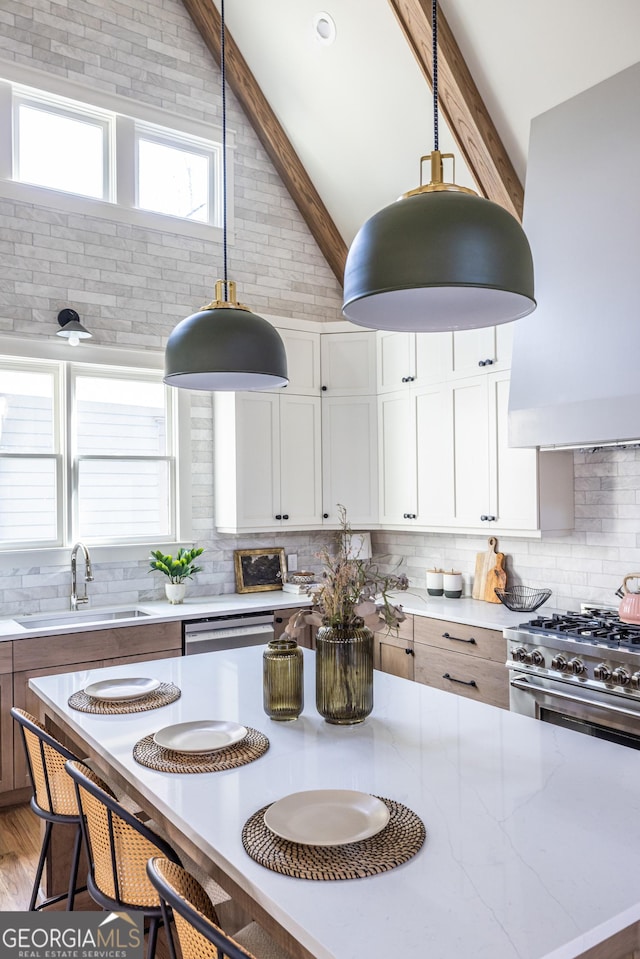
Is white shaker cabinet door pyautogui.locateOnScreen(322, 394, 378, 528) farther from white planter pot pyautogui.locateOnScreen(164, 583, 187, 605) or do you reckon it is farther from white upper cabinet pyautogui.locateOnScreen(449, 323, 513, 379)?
white planter pot pyautogui.locateOnScreen(164, 583, 187, 605)

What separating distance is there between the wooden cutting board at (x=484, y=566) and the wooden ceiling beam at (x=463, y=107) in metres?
1.94

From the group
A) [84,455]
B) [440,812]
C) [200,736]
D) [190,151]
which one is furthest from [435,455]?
[440,812]

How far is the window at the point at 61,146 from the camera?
Result: 14.1 feet

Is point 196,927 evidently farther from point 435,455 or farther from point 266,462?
point 266,462

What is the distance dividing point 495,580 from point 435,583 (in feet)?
1.40

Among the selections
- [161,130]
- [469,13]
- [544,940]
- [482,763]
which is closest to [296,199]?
[161,130]

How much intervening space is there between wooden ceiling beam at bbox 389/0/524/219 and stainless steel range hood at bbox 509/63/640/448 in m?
0.38

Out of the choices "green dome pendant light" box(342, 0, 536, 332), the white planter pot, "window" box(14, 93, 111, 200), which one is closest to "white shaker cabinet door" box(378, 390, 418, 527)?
the white planter pot

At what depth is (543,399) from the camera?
11.1ft

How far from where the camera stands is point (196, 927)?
1.14m

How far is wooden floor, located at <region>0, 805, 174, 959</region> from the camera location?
8.71 feet

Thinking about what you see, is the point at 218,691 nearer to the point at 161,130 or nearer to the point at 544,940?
the point at 544,940

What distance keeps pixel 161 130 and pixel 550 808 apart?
468 cm

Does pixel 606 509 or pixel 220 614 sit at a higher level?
pixel 606 509
